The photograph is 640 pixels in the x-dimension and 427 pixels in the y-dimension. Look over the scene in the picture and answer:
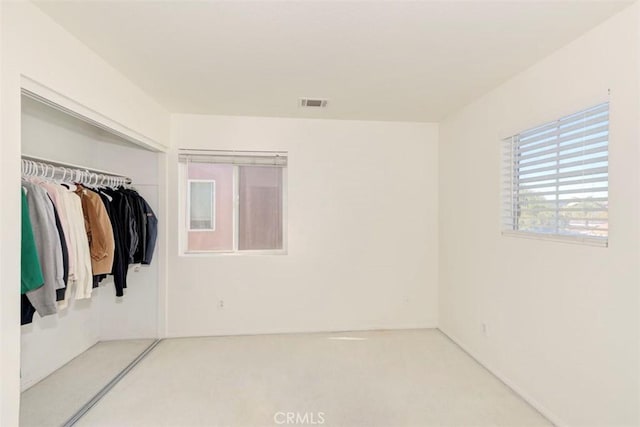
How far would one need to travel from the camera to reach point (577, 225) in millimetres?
1868

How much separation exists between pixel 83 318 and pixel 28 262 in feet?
5.65

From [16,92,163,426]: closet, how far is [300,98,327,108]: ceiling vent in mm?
A: 1581

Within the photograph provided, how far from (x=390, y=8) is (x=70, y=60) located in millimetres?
1867

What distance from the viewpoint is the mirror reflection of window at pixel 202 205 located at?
11.4 feet

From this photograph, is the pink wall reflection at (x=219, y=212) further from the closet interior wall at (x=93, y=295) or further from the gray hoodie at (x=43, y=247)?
the gray hoodie at (x=43, y=247)

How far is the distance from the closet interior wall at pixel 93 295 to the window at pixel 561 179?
338cm

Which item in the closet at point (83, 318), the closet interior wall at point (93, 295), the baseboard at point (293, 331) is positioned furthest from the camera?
the baseboard at point (293, 331)

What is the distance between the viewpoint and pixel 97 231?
2.46m

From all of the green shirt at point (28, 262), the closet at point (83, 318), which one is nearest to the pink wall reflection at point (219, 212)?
the closet at point (83, 318)

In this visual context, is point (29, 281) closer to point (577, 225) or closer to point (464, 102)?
point (577, 225)

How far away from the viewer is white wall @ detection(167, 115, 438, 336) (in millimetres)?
3334

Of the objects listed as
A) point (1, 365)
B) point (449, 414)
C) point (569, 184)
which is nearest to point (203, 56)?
point (1, 365)

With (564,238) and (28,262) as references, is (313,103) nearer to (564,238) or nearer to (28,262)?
(564,238)

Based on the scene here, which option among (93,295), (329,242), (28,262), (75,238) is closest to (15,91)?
(28,262)
